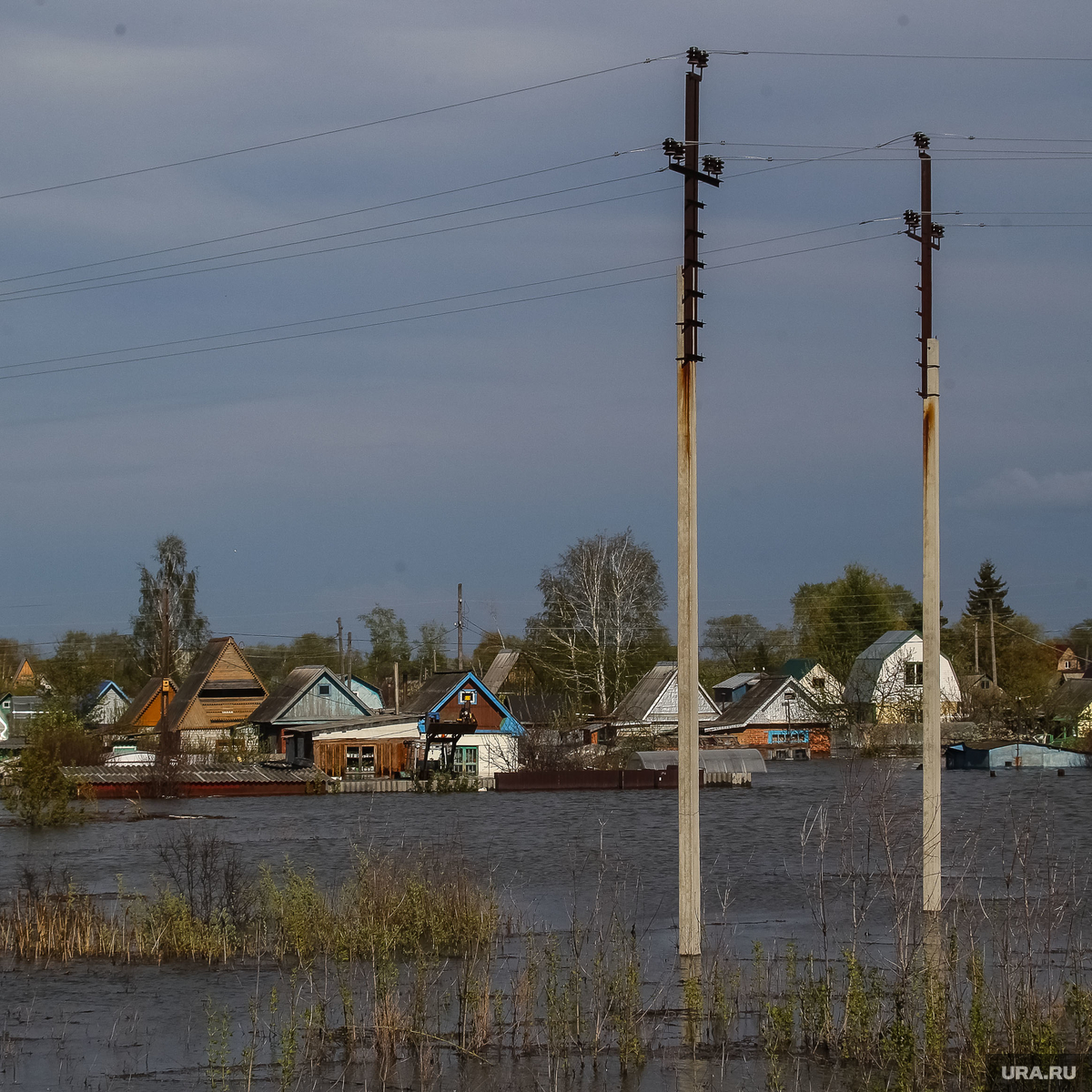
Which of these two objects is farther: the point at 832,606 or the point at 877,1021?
the point at 832,606

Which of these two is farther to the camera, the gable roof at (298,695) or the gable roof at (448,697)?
the gable roof at (298,695)

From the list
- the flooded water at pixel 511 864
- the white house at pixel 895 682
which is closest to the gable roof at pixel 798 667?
the white house at pixel 895 682

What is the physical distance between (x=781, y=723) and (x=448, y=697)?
29817 mm

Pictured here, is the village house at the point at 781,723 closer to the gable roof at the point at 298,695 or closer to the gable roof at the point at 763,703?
the gable roof at the point at 763,703

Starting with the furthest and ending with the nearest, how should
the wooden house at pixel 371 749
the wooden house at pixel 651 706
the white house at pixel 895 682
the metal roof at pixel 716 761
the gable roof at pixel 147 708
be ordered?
the gable roof at pixel 147 708 → the white house at pixel 895 682 → the wooden house at pixel 651 706 → the wooden house at pixel 371 749 → the metal roof at pixel 716 761

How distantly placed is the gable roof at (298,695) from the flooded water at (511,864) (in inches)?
628

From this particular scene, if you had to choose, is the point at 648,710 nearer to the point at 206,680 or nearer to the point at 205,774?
the point at 206,680

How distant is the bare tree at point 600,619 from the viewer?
3457 inches

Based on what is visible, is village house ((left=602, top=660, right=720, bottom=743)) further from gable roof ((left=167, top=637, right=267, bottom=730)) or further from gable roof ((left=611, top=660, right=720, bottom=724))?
gable roof ((left=167, top=637, right=267, bottom=730))

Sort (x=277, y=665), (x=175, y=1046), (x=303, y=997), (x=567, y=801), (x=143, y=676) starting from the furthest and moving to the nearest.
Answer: (x=277, y=665) < (x=143, y=676) < (x=567, y=801) < (x=303, y=997) < (x=175, y=1046)

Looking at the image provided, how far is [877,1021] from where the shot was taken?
11641 mm

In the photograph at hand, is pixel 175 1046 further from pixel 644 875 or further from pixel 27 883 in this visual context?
pixel 644 875

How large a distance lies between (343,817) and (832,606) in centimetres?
7447

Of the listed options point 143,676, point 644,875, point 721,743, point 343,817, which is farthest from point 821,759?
point 644,875
